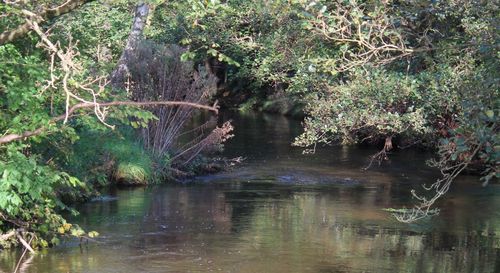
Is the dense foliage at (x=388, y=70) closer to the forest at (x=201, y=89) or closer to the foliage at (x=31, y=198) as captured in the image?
the forest at (x=201, y=89)

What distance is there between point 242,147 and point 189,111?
5970 millimetres

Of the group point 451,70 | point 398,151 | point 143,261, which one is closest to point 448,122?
point 451,70

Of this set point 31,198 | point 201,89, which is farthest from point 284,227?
point 201,89

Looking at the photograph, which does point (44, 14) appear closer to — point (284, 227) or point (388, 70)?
point (284, 227)

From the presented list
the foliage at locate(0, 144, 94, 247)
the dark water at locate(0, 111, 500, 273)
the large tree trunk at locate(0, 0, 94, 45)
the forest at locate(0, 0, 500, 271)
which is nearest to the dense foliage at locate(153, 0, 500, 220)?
the forest at locate(0, 0, 500, 271)

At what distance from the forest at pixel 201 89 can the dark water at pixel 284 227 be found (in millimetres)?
473

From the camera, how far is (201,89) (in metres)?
19.0

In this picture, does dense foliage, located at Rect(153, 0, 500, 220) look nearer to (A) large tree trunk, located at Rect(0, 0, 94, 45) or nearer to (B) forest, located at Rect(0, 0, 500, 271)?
(B) forest, located at Rect(0, 0, 500, 271)

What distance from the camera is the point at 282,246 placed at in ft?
39.0

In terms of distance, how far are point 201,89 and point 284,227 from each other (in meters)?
6.44

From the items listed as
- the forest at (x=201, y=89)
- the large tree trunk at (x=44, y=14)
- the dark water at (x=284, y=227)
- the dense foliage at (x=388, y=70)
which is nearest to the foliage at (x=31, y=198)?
the forest at (x=201, y=89)

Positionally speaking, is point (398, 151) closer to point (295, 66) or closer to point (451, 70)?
point (295, 66)

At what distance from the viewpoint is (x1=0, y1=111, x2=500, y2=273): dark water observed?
35.6ft

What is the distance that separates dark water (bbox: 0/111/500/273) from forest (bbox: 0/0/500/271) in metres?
0.47
